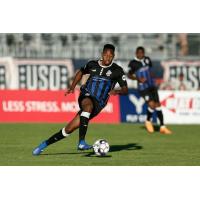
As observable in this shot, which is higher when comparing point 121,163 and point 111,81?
point 111,81

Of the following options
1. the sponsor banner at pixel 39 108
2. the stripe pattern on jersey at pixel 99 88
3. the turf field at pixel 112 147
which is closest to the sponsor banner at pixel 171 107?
the sponsor banner at pixel 39 108

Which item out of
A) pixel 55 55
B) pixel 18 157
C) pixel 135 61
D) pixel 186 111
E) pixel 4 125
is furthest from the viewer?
pixel 55 55

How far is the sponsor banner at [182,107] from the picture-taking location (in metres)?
23.3

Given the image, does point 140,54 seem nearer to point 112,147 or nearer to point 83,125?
point 112,147

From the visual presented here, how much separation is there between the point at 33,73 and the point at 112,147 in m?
14.9

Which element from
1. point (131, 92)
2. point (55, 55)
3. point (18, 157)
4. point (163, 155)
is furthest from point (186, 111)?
point (18, 157)

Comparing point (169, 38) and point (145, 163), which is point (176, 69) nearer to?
point (169, 38)

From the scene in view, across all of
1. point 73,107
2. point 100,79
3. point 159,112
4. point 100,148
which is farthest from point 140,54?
point 100,148

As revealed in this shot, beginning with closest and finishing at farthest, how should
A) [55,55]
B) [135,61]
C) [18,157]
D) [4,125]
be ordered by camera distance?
[18,157] → [135,61] → [4,125] → [55,55]

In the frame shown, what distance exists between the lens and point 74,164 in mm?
11188

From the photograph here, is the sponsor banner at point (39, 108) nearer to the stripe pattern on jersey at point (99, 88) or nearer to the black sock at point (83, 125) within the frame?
the stripe pattern on jersey at point (99, 88)

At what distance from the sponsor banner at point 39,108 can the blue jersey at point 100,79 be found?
1052 cm

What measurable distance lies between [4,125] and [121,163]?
33.9ft

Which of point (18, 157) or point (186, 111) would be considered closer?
point (18, 157)
